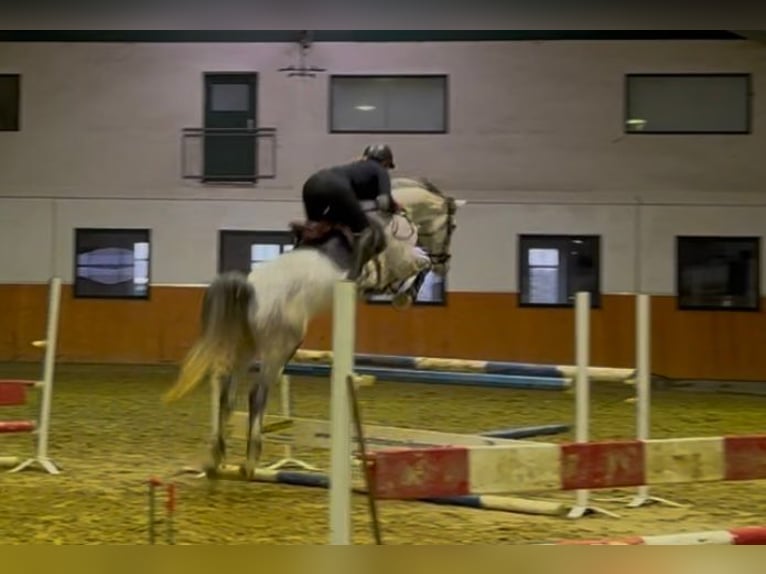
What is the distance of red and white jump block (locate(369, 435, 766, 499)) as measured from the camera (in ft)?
9.34

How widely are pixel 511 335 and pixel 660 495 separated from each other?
7523mm

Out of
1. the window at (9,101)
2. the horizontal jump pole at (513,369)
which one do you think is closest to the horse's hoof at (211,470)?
the horizontal jump pole at (513,369)

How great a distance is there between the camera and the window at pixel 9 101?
12727 mm

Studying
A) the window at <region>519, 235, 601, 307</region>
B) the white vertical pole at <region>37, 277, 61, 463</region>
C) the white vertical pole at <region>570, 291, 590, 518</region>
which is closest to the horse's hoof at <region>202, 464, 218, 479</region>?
the white vertical pole at <region>37, 277, 61, 463</region>

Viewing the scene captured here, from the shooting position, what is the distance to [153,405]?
888 centimetres

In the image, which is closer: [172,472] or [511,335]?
[172,472]

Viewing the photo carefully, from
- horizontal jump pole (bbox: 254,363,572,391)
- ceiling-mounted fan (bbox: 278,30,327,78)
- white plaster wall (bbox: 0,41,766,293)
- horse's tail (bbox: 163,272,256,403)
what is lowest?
horizontal jump pole (bbox: 254,363,572,391)

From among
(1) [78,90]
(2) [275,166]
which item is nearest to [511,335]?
(2) [275,166]

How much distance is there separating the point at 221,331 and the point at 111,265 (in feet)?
28.5

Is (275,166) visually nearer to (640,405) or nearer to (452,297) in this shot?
(452,297)

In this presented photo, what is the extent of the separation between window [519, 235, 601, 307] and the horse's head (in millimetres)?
6629

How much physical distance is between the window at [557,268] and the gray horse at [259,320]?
7.78 m

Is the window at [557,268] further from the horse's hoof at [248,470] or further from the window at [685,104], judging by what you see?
the horse's hoof at [248,470]

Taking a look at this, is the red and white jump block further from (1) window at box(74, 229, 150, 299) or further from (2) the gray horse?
(1) window at box(74, 229, 150, 299)
